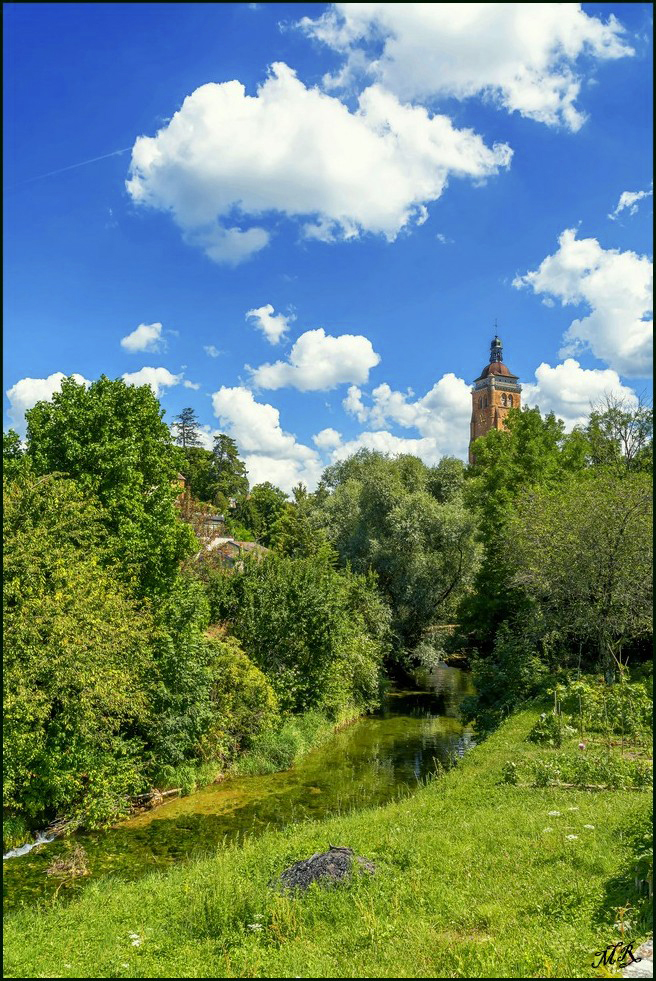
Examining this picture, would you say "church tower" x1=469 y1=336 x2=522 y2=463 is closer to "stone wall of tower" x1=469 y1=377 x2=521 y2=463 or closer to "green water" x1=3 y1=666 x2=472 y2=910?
"stone wall of tower" x1=469 y1=377 x2=521 y2=463

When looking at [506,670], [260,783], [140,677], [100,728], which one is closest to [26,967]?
[100,728]

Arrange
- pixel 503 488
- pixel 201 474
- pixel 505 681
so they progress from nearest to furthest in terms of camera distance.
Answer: pixel 505 681 < pixel 503 488 < pixel 201 474

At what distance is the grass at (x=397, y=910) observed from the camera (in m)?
7.35

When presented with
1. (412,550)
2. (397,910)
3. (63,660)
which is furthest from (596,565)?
(412,550)

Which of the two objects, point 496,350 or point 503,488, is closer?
point 503,488

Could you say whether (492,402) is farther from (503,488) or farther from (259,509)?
(503,488)

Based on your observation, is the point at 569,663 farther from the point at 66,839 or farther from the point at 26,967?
the point at 26,967

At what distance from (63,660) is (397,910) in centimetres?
963

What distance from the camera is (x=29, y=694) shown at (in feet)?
45.9

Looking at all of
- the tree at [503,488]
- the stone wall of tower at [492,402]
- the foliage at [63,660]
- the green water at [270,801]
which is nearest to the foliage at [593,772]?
the green water at [270,801]

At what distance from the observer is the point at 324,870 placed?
10062mm

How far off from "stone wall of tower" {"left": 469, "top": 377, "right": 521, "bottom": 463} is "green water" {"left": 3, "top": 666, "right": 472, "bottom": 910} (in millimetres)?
102905

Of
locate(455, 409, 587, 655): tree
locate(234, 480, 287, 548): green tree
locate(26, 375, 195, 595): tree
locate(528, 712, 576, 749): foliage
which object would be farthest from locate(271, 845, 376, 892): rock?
locate(234, 480, 287, 548): green tree

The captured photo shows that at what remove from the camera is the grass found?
7.35m
